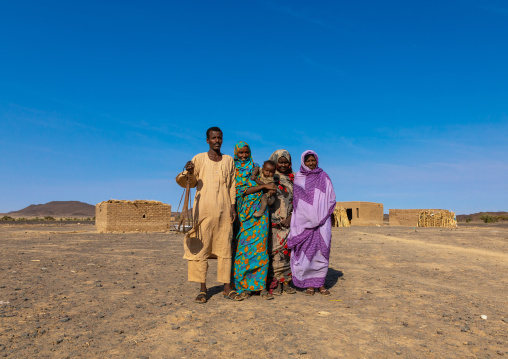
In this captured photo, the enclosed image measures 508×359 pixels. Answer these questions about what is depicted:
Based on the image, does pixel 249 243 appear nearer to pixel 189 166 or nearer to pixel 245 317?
pixel 245 317

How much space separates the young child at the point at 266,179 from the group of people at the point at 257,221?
0.04ft

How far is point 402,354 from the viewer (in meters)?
2.92

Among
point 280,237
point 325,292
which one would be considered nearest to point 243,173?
point 280,237

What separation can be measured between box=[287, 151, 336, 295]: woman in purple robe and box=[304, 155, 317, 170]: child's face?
7cm

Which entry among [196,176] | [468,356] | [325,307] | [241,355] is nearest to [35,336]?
[241,355]

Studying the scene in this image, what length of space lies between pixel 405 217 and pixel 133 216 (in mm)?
19811

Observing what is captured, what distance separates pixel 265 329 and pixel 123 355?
1.30 meters

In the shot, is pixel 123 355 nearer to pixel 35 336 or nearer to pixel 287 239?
pixel 35 336

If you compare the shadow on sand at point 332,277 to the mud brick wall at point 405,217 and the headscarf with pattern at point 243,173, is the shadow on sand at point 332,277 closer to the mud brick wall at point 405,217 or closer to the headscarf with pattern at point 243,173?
the headscarf with pattern at point 243,173

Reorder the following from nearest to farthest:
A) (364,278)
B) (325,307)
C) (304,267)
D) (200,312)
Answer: (200,312) → (325,307) → (304,267) → (364,278)

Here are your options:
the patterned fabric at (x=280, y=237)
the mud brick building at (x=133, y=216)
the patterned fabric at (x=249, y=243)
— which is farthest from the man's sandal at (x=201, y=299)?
the mud brick building at (x=133, y=216)

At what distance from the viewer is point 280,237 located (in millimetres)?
5078

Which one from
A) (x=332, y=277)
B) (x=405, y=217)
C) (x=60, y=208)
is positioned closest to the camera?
(x=332, y=277)

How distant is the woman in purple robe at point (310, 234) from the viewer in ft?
16.7
